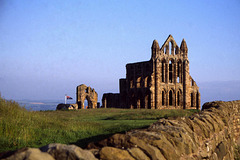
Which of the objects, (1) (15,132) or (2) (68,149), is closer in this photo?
(2) (68,149)

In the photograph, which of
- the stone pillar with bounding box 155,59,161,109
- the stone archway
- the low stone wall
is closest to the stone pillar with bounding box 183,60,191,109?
the stone pillar with bounding box 155,59,161,109

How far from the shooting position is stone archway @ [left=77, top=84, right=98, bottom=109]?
173 ft

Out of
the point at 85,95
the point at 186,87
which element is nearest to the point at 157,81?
the point at 186,87

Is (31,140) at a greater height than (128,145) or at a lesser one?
lesser

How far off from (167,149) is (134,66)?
2070 inches

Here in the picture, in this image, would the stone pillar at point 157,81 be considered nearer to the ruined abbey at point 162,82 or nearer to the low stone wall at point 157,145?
the ruined abbey at point 162,82

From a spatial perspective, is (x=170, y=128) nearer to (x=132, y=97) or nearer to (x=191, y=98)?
(x=132, y=97)

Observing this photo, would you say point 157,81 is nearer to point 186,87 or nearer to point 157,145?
point 186,87

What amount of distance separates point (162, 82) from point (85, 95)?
15.3 m

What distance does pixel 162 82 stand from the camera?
53469 millimetres

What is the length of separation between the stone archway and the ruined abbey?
650cm

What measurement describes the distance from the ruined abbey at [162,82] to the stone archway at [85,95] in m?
6.50

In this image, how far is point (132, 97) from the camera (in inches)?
2178

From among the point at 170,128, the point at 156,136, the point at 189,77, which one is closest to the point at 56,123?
the point at 170,128
